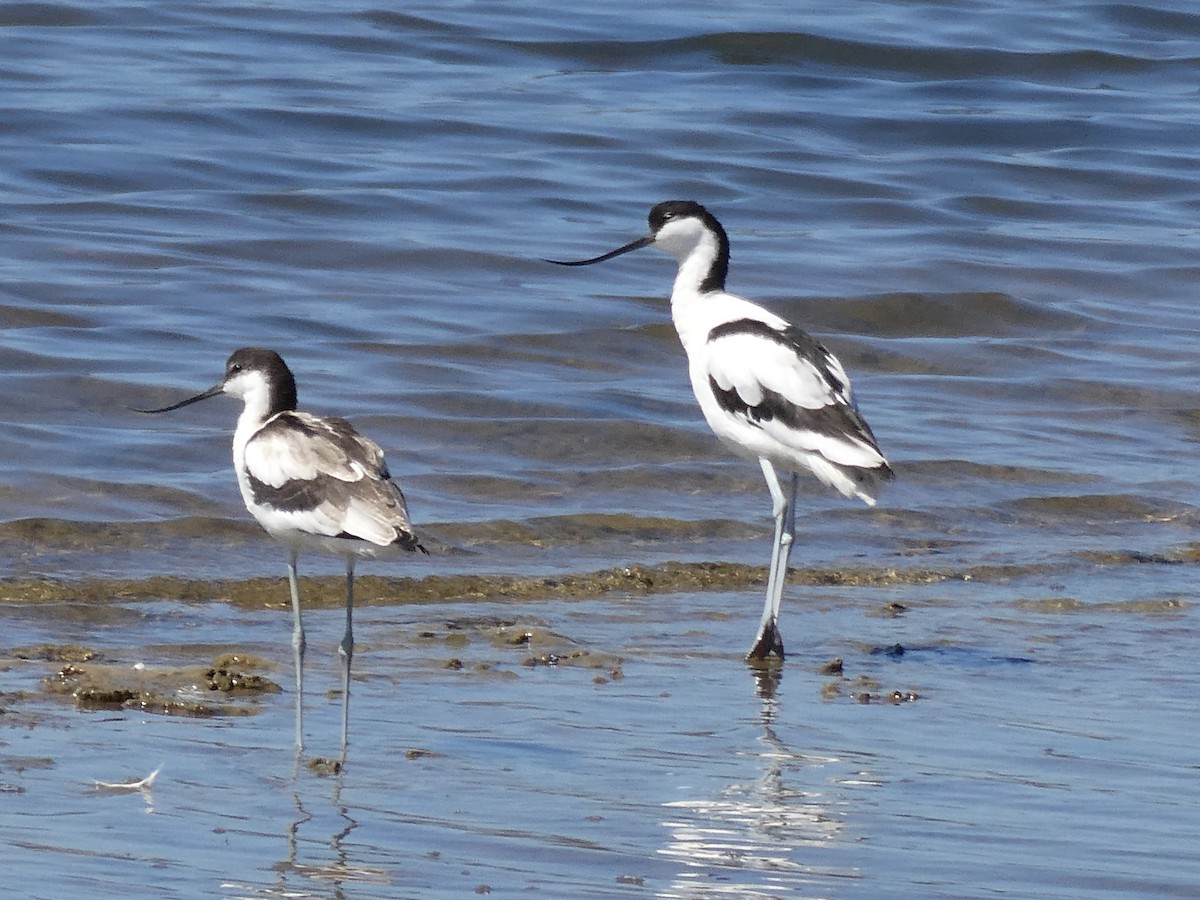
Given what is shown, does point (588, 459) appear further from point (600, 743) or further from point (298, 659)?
point (600, 743)

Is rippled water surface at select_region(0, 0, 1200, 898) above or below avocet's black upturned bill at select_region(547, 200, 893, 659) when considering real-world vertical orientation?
below

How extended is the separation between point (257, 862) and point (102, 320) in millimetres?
7827

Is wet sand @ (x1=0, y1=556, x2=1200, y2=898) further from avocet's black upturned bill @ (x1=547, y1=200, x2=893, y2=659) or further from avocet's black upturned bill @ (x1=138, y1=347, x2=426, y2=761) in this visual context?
avocet's black upturned bill @ (x1=547, y1=200, x2=893, y2=659)

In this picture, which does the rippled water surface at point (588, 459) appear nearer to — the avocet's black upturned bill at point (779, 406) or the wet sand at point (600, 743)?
the wet sand at point (600, 743)

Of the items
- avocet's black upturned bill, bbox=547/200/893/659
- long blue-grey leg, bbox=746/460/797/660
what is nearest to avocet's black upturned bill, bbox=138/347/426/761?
long blue-grey leg, bbox=746/460/797/660

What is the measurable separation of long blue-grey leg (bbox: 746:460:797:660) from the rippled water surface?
11 centimetres

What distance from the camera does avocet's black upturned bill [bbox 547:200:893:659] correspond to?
7.82m

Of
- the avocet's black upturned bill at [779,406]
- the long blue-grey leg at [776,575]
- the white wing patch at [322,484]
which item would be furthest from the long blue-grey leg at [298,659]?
the avocet's black upturned bill at [779,406]

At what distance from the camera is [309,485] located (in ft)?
20.2

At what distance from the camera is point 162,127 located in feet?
56.8

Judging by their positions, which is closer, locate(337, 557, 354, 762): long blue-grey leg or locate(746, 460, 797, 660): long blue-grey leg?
locate(337, 557, 354, 762): long blue-grey leg

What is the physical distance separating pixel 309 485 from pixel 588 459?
4.16m

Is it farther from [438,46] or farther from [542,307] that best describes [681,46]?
[542,307]

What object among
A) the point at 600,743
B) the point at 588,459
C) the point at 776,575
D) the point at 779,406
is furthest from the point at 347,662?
the point at 588,459
